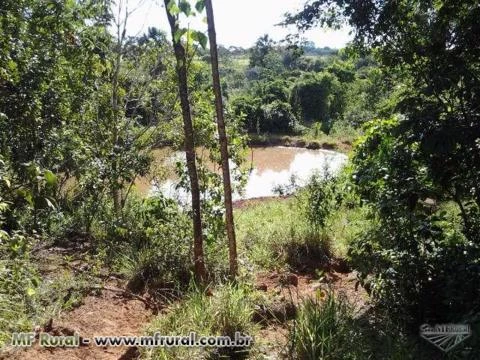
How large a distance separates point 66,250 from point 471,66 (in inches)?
183

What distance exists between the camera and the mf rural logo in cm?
253

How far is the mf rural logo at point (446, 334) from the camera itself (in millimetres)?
2533

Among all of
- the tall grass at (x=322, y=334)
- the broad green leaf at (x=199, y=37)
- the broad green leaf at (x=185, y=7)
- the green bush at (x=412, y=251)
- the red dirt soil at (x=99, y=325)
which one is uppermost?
the broad green leaf at (x=185, y=7)

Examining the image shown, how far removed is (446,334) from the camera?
2.71 m

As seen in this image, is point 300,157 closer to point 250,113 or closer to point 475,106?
point 250,113

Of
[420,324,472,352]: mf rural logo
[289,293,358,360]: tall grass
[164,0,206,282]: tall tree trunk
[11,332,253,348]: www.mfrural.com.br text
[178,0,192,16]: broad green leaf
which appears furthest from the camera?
[164,0,206,282]: tall tree trunk

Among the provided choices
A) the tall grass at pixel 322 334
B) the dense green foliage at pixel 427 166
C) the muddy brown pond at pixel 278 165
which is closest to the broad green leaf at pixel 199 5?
the dense green foliage at pixel 427 166

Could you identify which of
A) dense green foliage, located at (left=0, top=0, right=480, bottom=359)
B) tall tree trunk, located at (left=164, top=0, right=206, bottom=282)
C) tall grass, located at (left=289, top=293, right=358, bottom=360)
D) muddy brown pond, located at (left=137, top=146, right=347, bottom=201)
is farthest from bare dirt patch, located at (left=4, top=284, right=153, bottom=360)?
muddy brown pond, located at (left=137, top=146, right=347, bottom=201)

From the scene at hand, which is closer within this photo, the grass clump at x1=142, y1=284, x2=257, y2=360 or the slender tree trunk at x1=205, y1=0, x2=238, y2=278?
the grass clump at x1=142, y1=284, x2=257, y2=360

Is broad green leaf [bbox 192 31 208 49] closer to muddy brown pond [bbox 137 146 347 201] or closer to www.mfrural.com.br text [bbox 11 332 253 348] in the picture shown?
www.mfrural.com.br text [bbox 11 332 253 348]

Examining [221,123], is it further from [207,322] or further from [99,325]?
[99,325]

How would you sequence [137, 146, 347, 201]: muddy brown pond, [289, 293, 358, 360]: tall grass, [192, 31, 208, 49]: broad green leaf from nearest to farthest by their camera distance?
1. [192, 31, 208, 49]: broad green leaf
2. [289, 293, 358, 360]: tall grass
3. [137, 146, 347, 201]: muddy brown pond

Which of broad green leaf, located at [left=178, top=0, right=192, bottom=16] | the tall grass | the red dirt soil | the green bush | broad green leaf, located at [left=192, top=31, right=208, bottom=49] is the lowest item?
the red dirt soil

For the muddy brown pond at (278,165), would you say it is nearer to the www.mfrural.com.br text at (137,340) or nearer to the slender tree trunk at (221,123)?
the slender tree trunk at (221,123)
